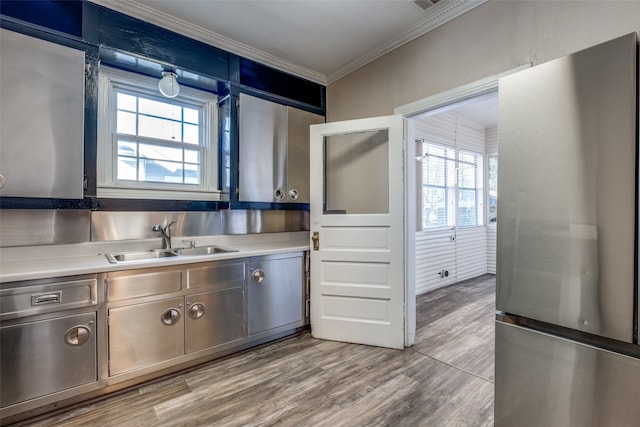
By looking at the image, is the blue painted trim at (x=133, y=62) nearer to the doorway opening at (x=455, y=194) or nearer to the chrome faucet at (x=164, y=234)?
the chrome faucet at (x=164, y=234)

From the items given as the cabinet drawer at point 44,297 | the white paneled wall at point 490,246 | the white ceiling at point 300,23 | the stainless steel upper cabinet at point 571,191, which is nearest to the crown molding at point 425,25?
the white ceiling at point 300,23

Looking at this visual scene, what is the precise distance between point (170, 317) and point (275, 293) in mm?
900

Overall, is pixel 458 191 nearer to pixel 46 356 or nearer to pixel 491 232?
pixel 491 232

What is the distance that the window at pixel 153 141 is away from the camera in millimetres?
2490

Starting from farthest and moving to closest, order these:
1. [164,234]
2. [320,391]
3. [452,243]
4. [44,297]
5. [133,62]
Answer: [452,243], [164,234], [133,62], [320,391], [44,297]

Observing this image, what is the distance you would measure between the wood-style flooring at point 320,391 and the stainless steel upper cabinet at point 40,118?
1504 mm

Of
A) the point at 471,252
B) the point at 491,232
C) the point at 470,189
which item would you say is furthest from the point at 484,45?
the point at 491,232

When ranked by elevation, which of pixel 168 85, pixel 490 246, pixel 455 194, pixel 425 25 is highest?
pixel 425 25

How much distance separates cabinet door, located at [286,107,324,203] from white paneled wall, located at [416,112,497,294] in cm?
190

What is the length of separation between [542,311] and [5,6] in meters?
3.42

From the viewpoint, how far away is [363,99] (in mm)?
3145

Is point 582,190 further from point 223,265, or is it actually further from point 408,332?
point 223,265

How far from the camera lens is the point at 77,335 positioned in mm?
1833

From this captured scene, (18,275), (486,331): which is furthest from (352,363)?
(18,275)
